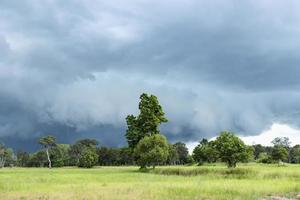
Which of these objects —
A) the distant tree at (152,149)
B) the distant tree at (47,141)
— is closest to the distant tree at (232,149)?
the distant tree at (152,149)

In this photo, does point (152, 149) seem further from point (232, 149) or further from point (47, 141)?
point (47, 141)

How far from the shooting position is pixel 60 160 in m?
198

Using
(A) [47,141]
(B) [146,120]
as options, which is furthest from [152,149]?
(A) [47,141]

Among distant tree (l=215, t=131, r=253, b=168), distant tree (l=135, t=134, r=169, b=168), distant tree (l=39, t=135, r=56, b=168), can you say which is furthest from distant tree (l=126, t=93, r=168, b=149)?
distant tree (l=39, t=135, r=56, b=168)

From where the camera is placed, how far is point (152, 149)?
292 ft

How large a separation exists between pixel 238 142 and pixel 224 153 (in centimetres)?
345

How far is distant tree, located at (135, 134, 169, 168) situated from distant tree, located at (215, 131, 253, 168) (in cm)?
1119

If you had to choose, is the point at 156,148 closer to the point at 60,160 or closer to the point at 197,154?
the point at 197,154

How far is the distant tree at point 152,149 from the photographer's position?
88.6m

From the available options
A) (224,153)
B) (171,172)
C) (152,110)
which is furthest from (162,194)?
(152,110)

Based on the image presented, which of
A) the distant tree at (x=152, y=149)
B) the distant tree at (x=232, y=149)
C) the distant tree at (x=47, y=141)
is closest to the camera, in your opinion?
the distant tree at (x=232, y=149)

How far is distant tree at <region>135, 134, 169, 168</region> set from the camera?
88.6m

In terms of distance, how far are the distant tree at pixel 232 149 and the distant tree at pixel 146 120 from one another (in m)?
17.1

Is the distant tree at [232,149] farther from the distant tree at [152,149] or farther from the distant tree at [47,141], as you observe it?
the distant tree at [47,141]
